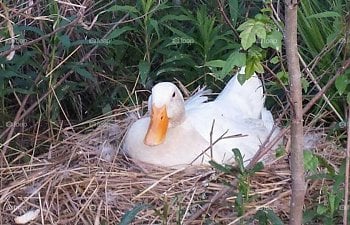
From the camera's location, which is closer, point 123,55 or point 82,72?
point 82,72

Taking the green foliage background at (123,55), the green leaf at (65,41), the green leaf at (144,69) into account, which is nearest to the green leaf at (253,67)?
the green foliage background at (123,55)

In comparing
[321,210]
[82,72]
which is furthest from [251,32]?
[82,72]

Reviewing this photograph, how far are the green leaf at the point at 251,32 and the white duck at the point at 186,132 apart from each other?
1351 mm

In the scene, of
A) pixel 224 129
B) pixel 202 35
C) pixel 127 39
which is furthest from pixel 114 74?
pixel 224 129

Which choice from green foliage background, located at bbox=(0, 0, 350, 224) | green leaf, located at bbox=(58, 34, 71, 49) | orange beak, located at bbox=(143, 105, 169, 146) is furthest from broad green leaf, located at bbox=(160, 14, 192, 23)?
orange beak, located at bbox=(143, 105, 169, 146)

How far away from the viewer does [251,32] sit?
80.0 inches

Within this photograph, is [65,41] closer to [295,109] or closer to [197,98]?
[197,98]

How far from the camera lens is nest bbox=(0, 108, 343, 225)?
Answer: 3109 millimetres

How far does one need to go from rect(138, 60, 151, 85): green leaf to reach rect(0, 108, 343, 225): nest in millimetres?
356

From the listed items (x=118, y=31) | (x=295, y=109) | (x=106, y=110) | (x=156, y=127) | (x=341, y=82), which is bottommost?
(x=106, y=110)

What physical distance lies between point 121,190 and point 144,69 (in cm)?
74

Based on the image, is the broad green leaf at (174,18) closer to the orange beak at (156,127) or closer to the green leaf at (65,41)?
the green leaf at (65,41)

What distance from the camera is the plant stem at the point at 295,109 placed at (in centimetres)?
198

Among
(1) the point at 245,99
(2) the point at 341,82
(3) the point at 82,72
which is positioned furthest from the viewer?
(1) the point at 245,99
